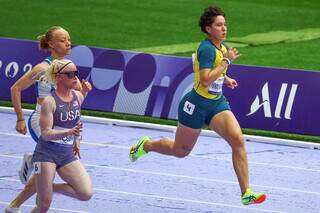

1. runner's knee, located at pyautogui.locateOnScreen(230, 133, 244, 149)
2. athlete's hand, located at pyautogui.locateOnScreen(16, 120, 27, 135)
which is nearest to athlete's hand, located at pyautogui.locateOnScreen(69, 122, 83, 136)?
athlete's hand, located at pyautogui.locateOnScreen(16, 120, 27, 135)

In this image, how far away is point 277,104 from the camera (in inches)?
666

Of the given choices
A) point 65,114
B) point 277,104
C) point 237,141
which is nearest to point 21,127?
point 65,114

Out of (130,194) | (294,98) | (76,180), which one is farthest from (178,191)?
(294,98)

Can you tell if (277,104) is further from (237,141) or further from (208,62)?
(208,62)

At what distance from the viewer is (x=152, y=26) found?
27531 millimetres

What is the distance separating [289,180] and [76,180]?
4.63 metres

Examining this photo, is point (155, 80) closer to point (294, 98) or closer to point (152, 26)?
point (294, 98)

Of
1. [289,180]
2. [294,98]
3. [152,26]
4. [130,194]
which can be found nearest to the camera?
[130,194]

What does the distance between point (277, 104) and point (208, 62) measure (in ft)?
17.8

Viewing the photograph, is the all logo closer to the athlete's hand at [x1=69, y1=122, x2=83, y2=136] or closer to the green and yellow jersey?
the green and yellow jersey

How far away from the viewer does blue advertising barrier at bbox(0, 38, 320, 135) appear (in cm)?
1683

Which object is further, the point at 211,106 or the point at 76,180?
the point at 211,106

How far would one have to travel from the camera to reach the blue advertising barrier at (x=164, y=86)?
16828 mm

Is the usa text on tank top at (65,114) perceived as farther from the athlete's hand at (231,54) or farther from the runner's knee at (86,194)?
the athlete's hand at (231,54)
